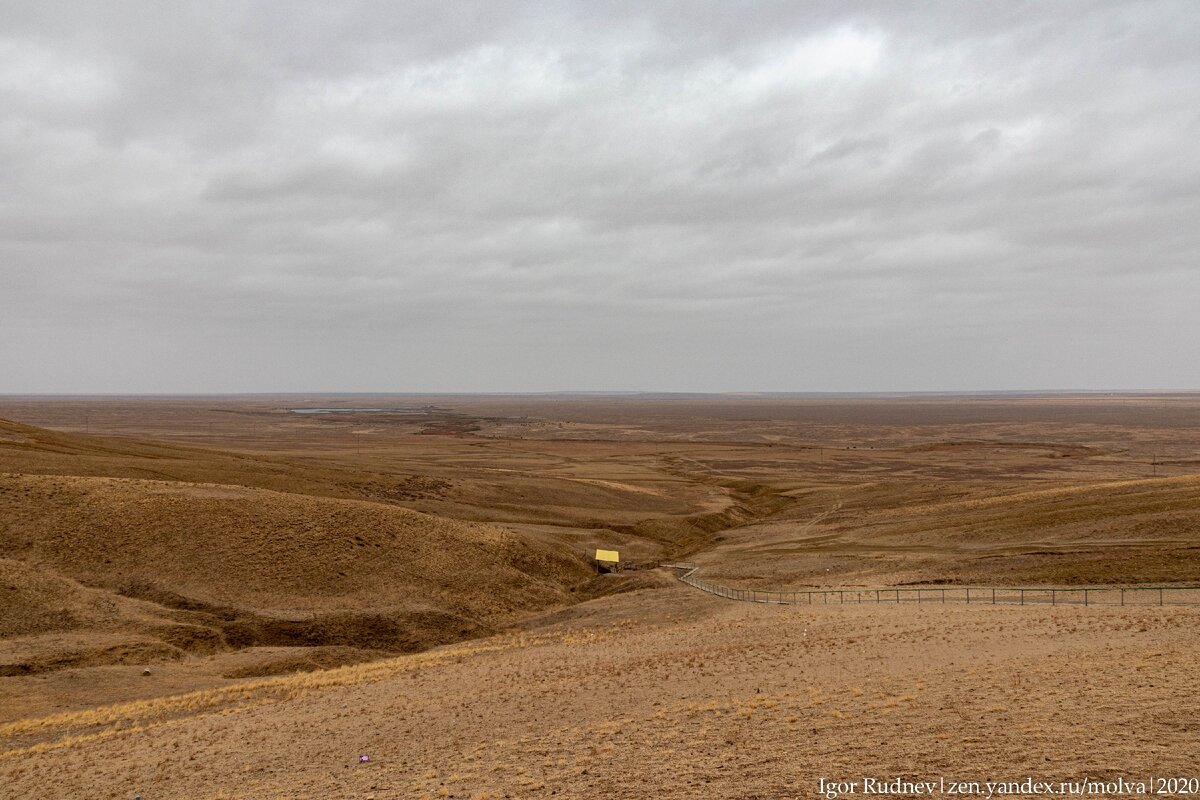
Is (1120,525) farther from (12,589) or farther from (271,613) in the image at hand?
(12,589)

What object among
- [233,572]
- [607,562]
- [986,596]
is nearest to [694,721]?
[986,596]

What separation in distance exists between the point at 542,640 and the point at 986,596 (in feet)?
63.6

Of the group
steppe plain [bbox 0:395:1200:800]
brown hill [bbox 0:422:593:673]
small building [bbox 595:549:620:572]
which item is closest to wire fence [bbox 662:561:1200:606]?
steppe plain [bbox 0:395:1200:800]

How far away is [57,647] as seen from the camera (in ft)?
97.2

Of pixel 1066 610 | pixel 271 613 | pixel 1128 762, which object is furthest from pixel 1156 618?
pixel 271 613

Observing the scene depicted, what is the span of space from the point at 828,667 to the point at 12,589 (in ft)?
109

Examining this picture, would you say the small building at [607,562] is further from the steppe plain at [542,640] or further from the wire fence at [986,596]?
the wire fence at [986,596]

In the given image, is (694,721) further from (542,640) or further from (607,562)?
(607,562)

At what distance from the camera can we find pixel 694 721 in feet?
59.6

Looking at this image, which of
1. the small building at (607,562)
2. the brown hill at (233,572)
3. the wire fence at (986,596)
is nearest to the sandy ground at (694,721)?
the wire fence at (986,596)

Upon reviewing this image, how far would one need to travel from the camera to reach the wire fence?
103ft

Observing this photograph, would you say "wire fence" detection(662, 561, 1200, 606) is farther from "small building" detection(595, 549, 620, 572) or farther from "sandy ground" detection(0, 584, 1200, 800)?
"small building" detection(595, 549, 620, 572)

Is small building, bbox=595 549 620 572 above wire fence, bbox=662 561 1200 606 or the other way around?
the other way around

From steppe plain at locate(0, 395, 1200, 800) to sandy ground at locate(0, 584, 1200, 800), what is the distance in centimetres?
10
